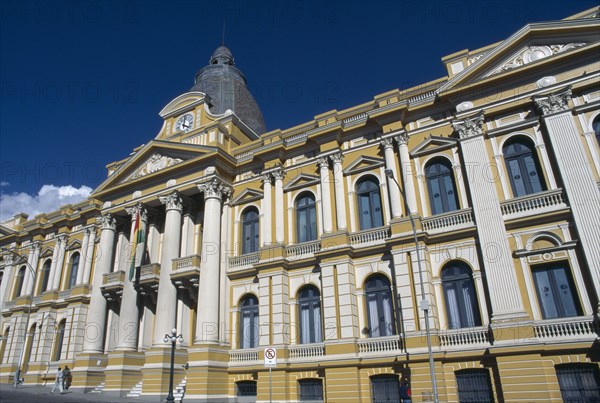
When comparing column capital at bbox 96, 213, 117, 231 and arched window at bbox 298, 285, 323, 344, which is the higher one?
column capital at bbox 96, 213, 117, 231

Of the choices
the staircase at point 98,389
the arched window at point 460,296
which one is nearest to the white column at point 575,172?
the arched window at point 460,296

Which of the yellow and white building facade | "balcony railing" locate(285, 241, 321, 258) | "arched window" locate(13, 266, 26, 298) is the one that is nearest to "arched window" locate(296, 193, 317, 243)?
the yellow and white building facade

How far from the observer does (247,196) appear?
25.8 meters

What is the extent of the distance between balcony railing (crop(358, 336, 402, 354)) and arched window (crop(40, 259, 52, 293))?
26.8 metres

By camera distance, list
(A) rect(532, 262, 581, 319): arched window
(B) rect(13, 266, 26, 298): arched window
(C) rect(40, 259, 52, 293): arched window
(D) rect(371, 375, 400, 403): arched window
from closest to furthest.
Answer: (A) rect(532, 262, 581, 319): arched window < (D) rect(371, 375, 400, 403): arched window < (C) rect(40, 259, 52, 293): arched window < (B) rect(13, 266, 26, 298): arched window

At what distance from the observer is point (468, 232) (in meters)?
18.6

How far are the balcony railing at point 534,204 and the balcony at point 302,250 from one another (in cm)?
889

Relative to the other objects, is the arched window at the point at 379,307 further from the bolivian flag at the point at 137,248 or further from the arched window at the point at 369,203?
the bolivian flag at the point at 137,248

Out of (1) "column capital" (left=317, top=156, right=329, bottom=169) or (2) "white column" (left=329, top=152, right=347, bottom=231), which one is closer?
(2) "white column" (left=329, top=152, right=347, bottom=231)

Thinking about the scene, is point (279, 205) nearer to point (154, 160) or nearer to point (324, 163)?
point (324, 163)

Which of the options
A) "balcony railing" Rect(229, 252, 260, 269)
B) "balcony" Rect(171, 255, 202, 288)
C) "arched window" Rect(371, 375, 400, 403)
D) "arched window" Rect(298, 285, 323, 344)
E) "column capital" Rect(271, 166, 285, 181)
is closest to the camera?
"arched window" Rect(371, 375, 400, 403)

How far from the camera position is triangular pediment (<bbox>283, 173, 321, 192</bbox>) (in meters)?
23.7

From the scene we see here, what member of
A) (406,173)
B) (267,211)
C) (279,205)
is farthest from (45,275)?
(406,173)

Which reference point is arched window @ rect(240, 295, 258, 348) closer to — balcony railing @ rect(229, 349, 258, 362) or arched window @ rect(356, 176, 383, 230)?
balcony railing @ rect(229, 349, 258, 362)
